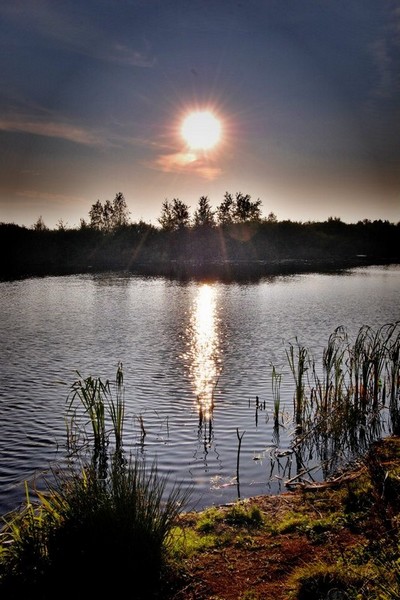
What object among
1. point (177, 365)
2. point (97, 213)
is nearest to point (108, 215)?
point (97, 213)

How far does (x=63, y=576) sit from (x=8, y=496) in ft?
18.8

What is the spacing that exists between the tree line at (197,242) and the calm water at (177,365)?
69.7 metres

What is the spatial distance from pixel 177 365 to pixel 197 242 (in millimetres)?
113941

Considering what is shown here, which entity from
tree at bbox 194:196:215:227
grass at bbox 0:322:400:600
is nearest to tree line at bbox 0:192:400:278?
tree at bbox 194:196:215:227

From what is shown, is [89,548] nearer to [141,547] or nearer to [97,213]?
[141,547]

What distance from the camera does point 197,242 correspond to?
138 meters

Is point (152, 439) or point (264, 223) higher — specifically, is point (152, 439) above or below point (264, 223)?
below

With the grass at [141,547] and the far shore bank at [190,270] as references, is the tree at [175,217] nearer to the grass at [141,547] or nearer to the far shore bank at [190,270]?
the far shore bank at [190,270]

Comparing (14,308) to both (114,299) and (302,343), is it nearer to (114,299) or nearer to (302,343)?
(114,299)

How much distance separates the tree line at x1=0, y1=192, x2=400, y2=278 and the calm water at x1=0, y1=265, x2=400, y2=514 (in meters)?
69.7

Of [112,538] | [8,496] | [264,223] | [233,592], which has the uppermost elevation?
[264,223]

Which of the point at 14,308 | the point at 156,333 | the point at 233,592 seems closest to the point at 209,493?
the point at 233,592

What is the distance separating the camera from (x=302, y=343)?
29.4 metres

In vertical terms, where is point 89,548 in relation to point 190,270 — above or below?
below
